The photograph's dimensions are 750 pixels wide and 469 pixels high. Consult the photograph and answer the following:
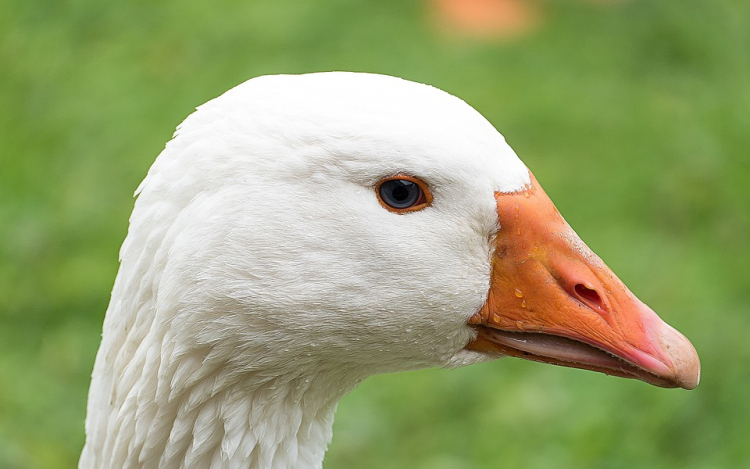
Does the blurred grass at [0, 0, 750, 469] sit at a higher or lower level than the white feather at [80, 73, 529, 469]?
higher

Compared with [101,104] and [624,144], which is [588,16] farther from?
[101,104]

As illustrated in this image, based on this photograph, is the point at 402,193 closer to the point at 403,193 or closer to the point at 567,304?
the point at 403,193

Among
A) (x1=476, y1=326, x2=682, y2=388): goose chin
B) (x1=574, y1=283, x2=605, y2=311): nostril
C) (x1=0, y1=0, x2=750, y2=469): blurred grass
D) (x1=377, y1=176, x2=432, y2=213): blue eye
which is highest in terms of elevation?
(x1=0, y1=0, x2=750, y2=469): blurred grass

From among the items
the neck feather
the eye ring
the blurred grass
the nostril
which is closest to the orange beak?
the nostril

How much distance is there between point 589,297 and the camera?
232 centimetres

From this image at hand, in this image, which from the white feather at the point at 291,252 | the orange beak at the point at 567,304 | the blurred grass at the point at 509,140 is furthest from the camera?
the blurred grass at the point at 509,140

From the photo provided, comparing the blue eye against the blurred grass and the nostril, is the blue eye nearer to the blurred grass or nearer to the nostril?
the nostril

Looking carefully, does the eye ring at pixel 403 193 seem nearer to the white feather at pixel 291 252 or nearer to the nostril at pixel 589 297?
the white feather at pixel 291 252

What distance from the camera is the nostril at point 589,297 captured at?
2311 millimetres

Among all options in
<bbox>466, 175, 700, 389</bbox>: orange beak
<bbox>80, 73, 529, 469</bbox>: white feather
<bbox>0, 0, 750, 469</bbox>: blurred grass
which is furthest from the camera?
<bbox>0, 0, 750, 469</bbox>: blurred grass

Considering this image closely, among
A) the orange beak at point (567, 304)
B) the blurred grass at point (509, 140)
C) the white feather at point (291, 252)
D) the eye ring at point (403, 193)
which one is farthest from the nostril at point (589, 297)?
the blurred grass at point (509, 140)

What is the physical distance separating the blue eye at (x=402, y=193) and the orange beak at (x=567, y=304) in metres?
0.20

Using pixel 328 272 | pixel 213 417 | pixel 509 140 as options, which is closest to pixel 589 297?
pixel 328 272

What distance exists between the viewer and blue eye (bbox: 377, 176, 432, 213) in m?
2.16
